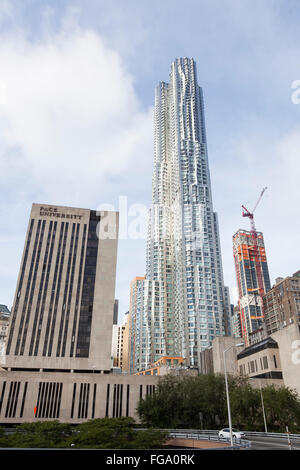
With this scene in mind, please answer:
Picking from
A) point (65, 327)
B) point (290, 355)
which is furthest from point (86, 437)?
point (65, 327)

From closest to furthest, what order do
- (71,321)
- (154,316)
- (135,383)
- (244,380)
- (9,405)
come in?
(244,380)
(9,405)
(135,383)
(71,321)
(154,316)

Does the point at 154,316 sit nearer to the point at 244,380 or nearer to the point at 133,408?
the point at 133,408

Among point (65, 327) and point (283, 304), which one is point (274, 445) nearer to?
point (65, 327)

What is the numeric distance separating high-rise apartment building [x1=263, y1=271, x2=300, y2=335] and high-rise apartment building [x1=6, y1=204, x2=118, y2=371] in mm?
111859

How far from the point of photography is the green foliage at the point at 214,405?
58.6 meters

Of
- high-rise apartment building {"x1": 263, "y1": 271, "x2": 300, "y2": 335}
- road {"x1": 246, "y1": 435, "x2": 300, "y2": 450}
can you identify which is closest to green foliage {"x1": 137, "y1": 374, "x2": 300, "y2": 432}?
road {"x1": 246, "y1": 435, "x2": 300, "y2": 450}

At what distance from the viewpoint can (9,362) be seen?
90.4 m

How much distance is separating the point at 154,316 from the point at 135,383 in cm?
10327

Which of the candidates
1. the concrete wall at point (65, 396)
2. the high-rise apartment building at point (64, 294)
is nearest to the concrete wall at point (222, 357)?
the concrete wall at point (65, 396)

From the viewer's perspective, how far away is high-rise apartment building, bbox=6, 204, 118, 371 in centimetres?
9331

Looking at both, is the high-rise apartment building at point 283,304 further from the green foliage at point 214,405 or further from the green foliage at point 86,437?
the green foliage at point 86,437

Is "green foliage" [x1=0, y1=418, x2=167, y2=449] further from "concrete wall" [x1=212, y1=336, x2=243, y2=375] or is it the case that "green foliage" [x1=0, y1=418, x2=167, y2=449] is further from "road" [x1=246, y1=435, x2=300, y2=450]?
"concrete wall" [x1=212, y1=336, x2=243, y2=375]
